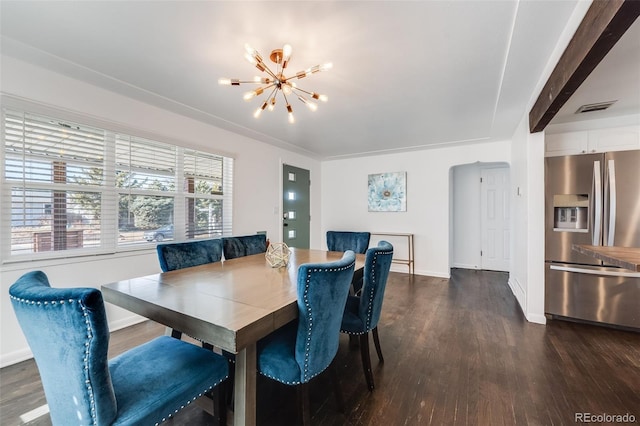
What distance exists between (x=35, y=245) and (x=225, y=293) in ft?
6.81

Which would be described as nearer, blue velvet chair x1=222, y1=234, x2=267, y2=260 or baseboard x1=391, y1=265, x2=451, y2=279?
blue velvet chair x1=222, y1=234, x2=267, y2=260

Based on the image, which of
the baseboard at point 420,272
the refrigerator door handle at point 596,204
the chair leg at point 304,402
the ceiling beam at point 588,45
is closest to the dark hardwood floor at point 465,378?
the chair leg at point 304,402

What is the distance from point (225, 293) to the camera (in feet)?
4.69

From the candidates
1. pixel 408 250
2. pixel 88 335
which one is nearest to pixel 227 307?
pixel 88 335

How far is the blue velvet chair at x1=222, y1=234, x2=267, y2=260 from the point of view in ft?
8.84

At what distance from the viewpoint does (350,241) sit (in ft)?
10.7

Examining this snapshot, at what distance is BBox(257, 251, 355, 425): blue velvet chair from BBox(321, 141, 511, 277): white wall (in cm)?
401

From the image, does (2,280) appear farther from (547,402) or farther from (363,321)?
(547,402)

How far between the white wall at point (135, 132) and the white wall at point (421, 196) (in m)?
1.85

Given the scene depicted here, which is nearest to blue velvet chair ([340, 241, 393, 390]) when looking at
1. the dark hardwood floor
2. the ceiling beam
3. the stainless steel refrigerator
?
the dark hardwood floor

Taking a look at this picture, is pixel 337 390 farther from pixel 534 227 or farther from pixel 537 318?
pixel 534 227

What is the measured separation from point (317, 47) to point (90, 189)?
Answer: 2.47 meters

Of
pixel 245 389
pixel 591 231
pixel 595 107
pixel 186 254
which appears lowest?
pixel 245 389

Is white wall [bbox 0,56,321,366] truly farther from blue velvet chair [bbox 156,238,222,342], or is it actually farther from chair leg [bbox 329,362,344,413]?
chair leg [bbox 329,362,344,413]
